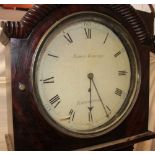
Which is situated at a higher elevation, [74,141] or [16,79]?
[16,79]

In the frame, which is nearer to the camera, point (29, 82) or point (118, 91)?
point (29, 82)

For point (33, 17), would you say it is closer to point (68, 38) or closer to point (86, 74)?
point (68, 38)

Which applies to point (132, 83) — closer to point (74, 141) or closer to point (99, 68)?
point (99, 68)

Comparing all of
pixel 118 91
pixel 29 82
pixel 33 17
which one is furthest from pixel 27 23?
pixel 118 91

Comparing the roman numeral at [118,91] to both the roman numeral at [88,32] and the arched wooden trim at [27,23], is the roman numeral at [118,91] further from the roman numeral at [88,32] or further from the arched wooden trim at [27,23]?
the arched wooden trim at [27,23]

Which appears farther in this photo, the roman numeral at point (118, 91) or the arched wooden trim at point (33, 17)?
the roman numeral at point (118, 91)

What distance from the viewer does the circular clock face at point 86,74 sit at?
1.97 feet

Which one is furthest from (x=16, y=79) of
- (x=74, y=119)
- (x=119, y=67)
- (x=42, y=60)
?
(x=119, y=67)

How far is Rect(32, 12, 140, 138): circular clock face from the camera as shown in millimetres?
600

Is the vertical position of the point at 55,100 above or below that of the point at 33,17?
below

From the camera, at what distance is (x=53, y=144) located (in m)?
0.61

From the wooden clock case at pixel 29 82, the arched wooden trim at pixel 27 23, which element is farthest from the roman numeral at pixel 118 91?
the arched wooden trim at pixel 27 23

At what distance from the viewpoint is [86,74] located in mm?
646

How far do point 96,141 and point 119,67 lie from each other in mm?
227
